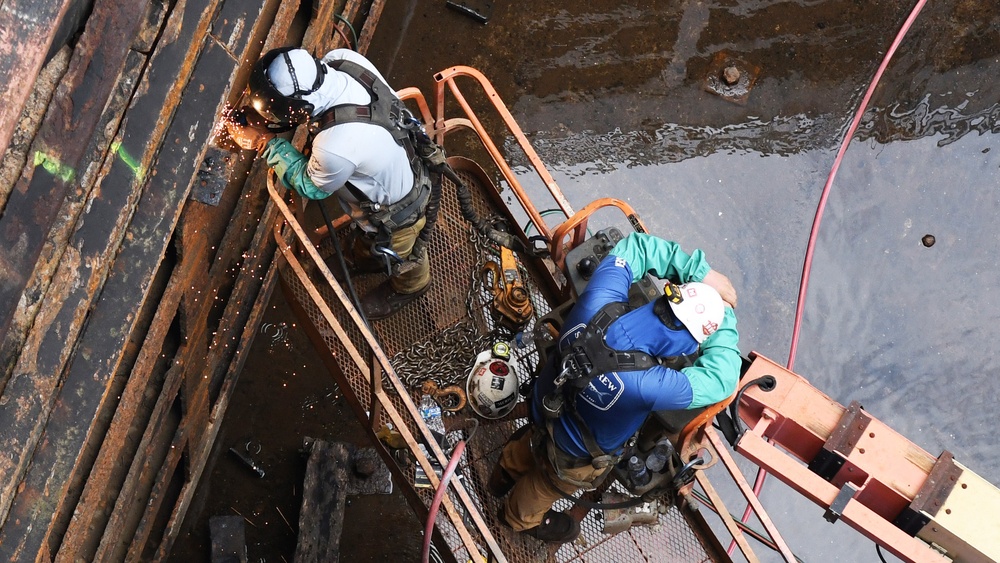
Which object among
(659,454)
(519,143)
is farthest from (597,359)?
(519,143)

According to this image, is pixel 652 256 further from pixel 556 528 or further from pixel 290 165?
pixel 290 165

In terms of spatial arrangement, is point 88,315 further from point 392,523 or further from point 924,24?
point 924,24

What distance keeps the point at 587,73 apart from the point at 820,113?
1.88 meters

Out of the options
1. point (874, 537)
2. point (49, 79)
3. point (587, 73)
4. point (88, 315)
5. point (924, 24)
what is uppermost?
point (924, 24)

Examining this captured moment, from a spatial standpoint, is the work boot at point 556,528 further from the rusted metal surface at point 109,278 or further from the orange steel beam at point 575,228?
the rusted metal surface at point 109,278

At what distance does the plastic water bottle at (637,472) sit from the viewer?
5125mm

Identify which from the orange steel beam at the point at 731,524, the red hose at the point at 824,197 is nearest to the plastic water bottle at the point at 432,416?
the orange steel beam at the point at 731,524

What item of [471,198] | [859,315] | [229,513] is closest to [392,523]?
[229,513]

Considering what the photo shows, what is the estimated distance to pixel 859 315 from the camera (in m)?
7.54

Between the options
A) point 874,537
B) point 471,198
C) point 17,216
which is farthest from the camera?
point 471,198

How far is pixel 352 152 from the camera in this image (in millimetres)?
4699

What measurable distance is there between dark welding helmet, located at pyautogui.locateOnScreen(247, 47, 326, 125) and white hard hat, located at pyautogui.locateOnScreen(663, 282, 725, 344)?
6.14 ft

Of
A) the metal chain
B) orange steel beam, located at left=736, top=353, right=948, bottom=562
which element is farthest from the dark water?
orange steel beam, located at left=736, top=353, right=948, bottom=562

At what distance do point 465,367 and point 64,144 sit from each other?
2865 millimetres
